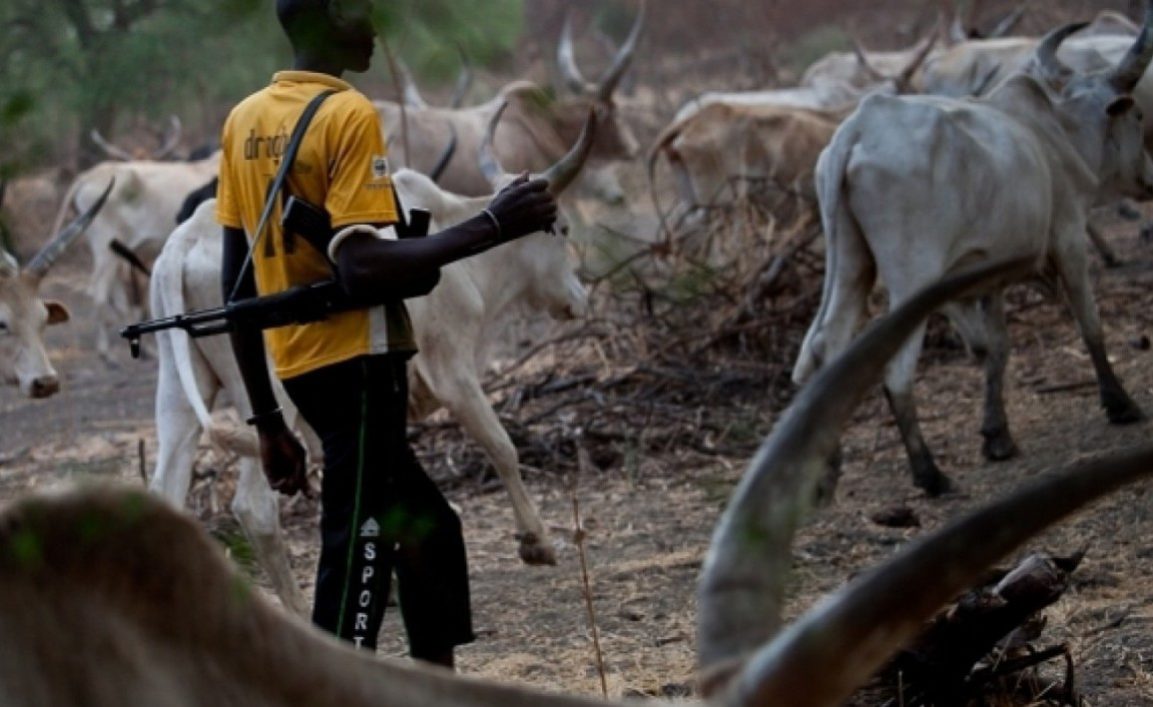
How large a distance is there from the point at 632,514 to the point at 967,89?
6512 millimetres

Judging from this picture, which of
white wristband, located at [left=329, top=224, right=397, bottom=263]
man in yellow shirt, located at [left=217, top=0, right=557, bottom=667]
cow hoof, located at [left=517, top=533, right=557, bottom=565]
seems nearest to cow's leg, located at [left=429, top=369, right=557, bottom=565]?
cow hoof, located at [left=517, top=533, right=557, bottom=565]

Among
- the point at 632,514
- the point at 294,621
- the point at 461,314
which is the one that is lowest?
the point at 632,514

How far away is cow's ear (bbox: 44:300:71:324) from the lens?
8.62 meters

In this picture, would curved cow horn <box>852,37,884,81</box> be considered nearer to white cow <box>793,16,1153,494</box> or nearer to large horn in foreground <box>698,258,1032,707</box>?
white cow <box>793,16,1153,494</box>

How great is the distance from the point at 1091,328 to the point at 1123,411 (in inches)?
13.7

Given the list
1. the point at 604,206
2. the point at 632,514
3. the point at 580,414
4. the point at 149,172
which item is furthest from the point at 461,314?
the point at 149,172

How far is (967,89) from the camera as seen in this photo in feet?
41.9

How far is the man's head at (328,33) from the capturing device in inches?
129

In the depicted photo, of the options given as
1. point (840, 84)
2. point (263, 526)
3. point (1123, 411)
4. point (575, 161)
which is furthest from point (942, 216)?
point (840, 84)

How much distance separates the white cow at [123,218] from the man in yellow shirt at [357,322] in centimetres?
953

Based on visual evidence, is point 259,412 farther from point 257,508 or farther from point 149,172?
point 149,172

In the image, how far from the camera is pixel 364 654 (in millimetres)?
2104

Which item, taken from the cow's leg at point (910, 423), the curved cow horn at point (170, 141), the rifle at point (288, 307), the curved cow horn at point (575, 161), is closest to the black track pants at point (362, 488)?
the rifle at point (288, 307)

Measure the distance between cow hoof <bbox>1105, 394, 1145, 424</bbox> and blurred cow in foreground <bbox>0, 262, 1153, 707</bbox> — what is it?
18.4 ft
